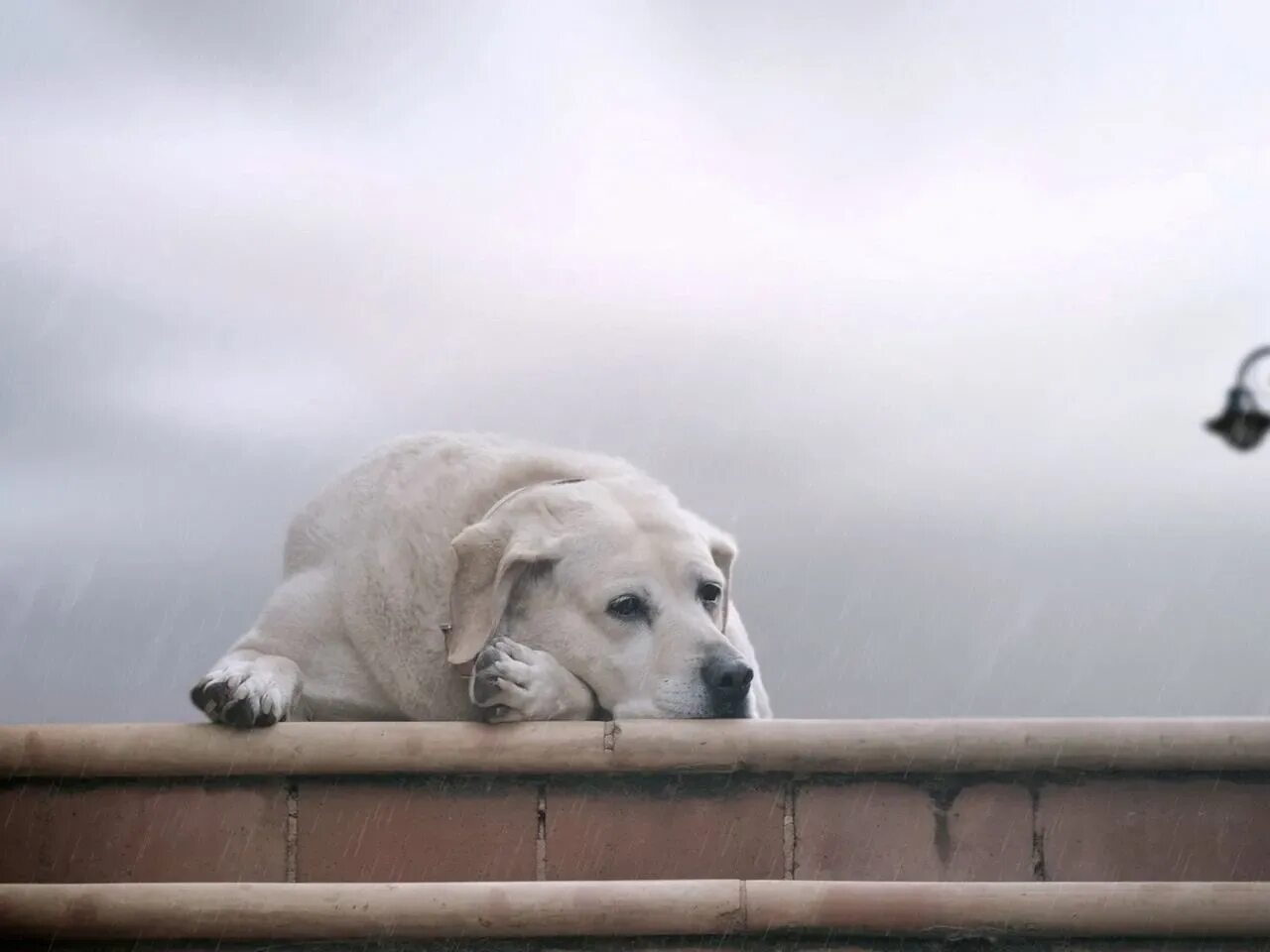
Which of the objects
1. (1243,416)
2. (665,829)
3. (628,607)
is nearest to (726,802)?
(665,829)

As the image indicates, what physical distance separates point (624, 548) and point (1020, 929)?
6.22 feet

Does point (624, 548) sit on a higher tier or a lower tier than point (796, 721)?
higher

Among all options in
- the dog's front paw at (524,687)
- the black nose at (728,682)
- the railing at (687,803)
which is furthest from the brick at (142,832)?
the black nose at (728,682)

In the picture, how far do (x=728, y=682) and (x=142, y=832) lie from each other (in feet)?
6.45

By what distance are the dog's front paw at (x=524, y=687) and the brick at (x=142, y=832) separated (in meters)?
0.73

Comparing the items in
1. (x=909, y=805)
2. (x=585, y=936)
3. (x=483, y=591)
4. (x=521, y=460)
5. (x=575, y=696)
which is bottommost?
(x=585, y=936)

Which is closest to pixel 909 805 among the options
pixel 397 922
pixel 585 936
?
pixel 585 936

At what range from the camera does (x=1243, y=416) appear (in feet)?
28.6

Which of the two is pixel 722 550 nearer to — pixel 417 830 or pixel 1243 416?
pixel 417 830

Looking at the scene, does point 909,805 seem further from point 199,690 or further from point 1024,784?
point 199,690

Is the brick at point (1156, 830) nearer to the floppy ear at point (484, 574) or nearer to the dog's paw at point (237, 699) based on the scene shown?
the floppy ear at point (484, 574)

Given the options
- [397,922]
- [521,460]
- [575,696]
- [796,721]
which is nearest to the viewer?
[397,922]

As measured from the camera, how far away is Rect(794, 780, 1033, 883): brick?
4680 mm

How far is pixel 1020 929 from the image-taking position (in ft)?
14.4
